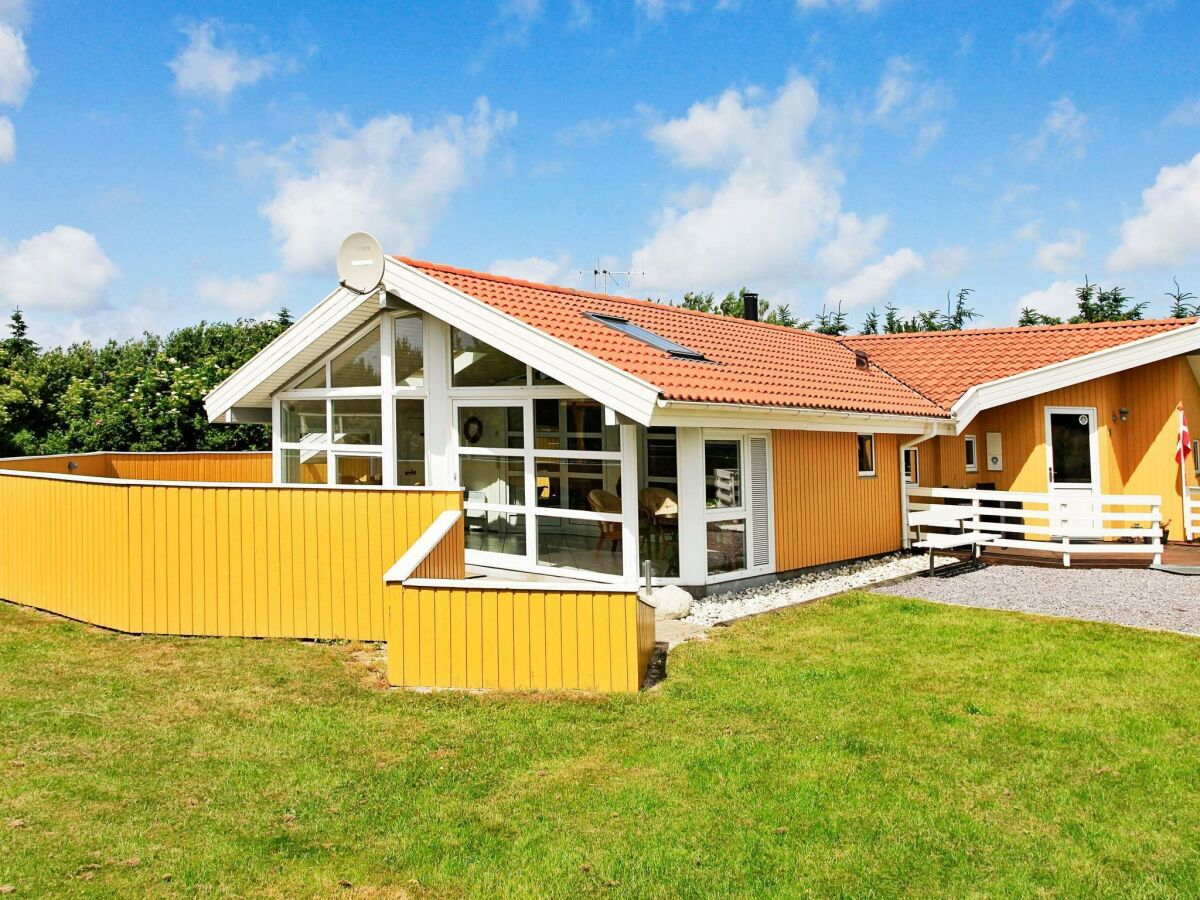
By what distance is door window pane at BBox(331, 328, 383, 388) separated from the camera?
12.9 metres

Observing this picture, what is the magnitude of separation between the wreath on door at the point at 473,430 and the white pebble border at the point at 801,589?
3758mm

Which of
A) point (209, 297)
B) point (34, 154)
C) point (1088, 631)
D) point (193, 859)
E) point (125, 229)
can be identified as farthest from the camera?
point (209, 297)

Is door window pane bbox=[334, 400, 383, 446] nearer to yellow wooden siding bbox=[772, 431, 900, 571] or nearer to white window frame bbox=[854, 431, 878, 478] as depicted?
yellow wooden siding bbox=[772, 431, 900, 571]

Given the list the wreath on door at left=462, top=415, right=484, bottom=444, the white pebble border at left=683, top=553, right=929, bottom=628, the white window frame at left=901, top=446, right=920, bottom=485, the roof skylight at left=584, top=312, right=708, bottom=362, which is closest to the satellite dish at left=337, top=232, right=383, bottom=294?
the wreath on door at left=462, top=415, right=484, bottom=444

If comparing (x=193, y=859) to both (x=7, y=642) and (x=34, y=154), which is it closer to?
(x=7, y=642)

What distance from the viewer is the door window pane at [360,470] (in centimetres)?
1301

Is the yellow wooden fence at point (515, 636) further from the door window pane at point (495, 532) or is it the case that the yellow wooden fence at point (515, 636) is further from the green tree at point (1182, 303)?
the green tree at point (1182, 303)

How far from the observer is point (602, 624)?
6.90 metres

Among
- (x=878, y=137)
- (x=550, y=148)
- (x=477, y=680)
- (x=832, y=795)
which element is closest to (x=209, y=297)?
(x=550, y=148)

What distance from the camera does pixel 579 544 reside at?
35.0 ft

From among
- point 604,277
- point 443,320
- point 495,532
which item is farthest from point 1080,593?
point 604,277

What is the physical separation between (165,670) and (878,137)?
1806 cm

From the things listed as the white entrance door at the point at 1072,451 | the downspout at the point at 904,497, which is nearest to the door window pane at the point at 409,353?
the downspout at the point at 904,497

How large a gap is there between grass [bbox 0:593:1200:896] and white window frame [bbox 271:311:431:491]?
15.7ft
